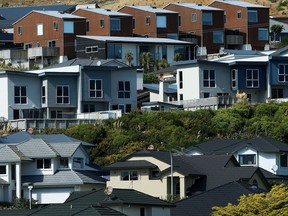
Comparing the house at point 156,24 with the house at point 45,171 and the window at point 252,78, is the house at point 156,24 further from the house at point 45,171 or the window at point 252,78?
the house at point 45,171

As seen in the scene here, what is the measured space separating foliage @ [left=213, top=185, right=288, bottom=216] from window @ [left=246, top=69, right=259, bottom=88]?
135 feet

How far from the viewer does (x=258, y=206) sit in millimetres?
62312

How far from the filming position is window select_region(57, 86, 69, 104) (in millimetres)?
100287

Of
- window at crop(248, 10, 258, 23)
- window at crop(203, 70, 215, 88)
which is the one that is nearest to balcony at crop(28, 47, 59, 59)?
window at crop(248, 10, 258, 23)

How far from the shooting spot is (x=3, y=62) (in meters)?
120

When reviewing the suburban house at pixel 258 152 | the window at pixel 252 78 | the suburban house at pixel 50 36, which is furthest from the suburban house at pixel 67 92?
the suburban house at pixel 50 36

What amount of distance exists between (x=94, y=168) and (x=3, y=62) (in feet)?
128

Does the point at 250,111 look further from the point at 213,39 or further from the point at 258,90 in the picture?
the point at 213,39

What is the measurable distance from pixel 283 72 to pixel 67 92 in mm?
15067

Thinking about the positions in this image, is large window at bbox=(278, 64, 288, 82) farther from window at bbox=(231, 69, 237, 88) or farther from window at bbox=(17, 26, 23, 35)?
window at bbox=(17, 26, 23, 35)

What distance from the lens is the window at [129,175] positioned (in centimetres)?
7750

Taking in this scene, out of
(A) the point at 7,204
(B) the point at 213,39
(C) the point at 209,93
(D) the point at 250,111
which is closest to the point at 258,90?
(C) the point at 209,93

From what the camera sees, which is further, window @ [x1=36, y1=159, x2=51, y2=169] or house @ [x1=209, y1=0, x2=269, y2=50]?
house @ [x1=209, y1=0, x2=269, y2=50]

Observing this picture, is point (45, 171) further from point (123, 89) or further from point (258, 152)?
point (123, 89)
